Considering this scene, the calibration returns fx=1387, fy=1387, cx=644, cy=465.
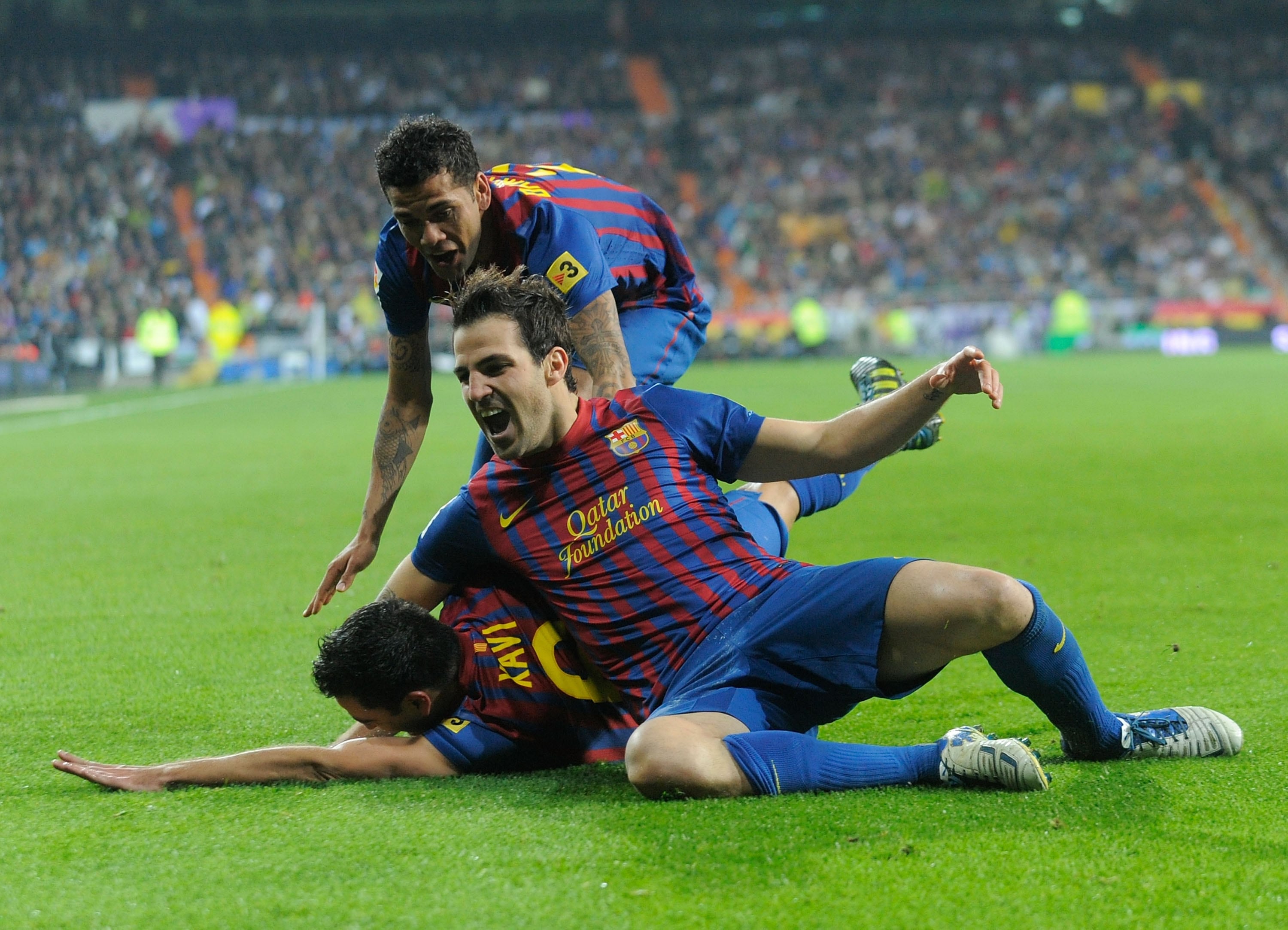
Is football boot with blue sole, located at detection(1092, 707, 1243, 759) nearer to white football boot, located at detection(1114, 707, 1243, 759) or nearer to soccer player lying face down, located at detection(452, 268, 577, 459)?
white football boot, located at detection(1114, 707, 1243, 759)

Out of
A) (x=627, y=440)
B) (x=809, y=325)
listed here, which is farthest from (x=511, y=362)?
(x=809, y=325)

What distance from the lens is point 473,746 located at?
11.2ft

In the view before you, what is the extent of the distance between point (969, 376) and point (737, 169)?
34.7 meters

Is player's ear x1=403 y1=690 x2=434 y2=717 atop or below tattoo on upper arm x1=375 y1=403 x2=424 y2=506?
below

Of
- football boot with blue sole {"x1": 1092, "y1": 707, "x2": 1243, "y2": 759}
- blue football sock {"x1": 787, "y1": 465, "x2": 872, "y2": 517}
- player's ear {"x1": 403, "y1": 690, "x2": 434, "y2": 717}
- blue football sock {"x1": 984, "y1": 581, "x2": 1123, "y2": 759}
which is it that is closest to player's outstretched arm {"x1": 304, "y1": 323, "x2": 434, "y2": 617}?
player's ear {"x1": 403, "y1": 690, "x2": 434, "y2": 717}

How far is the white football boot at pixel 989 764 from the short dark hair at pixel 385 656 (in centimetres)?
121

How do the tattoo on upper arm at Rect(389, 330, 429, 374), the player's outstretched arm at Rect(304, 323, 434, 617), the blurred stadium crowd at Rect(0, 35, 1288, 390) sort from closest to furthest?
the player's outstretched arm at Rect(304, 323, 434, 617) → the tattoo on upper arm at Rect(389, 330, 429, 374) → the blurred stadium crowd at Rect(0, 35, 1288, 390)

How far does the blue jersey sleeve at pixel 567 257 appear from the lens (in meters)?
4.03

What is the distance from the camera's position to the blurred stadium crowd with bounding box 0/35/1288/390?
32.5 meters

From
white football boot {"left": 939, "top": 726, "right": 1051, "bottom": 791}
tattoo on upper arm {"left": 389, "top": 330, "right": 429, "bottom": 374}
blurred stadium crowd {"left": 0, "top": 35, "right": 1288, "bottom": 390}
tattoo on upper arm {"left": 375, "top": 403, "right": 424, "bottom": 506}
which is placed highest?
blurred stadium crowd {"left": 0, "top": 35, "right": 1288, "bottom": 390}

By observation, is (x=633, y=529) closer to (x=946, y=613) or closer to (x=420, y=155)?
(x=946, y=613)

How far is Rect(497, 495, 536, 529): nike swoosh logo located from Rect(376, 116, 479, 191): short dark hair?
38.4 inches

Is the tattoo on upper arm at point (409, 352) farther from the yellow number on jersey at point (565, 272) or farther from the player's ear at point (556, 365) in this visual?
the player's ear at point (556, 365)

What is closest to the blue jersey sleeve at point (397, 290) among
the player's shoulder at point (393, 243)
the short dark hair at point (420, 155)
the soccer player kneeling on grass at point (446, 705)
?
the player's shoulder at point (393, 243)
